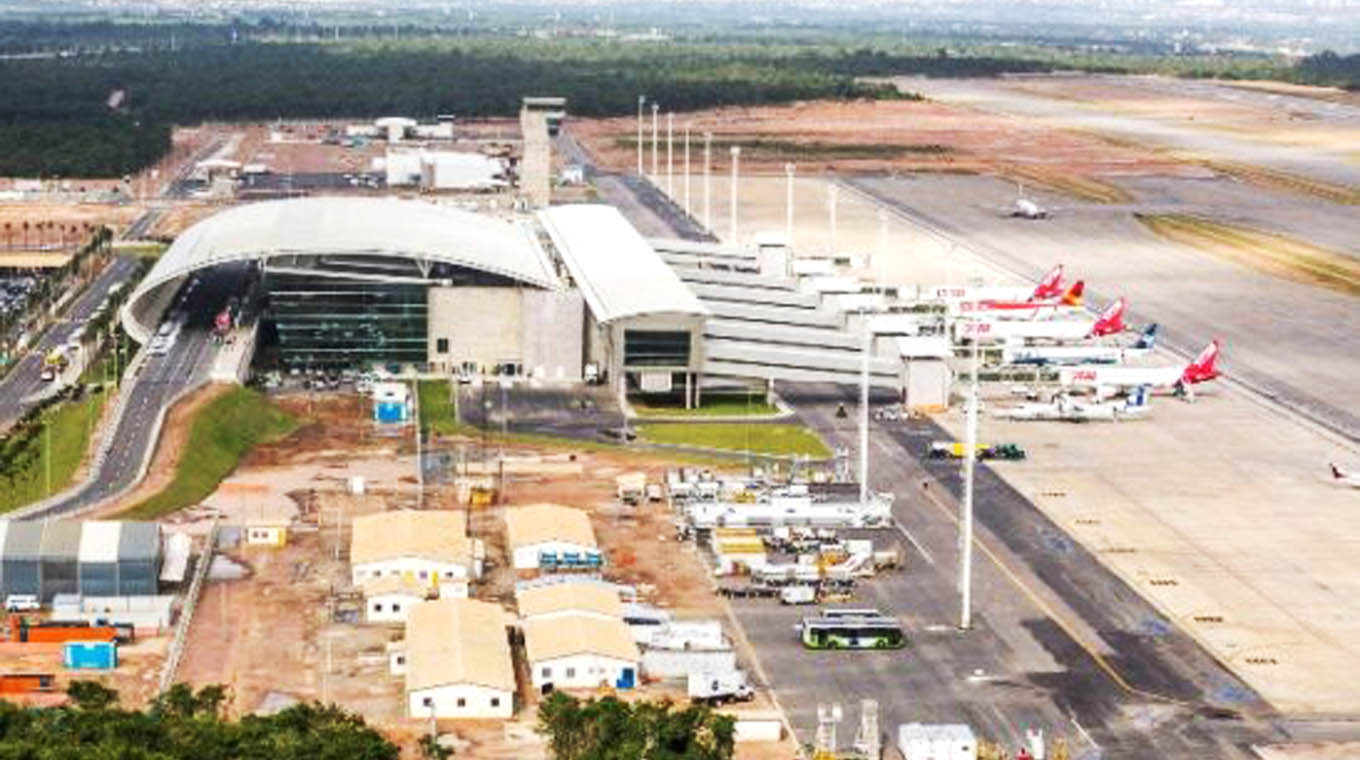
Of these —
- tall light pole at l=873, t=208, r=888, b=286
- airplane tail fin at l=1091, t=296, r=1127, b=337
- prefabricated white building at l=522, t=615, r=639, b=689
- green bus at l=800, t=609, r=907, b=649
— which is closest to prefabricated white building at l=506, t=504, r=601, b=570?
prefabricated white building at l=522, t=615, r=639, b=689

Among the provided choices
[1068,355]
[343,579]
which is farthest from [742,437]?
[343,579]

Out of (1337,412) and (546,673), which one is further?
(1337,412)

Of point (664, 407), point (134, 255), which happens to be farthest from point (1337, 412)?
point (134, 255)

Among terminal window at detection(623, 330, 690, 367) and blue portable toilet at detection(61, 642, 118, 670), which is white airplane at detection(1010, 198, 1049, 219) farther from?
blue portable toilet at detection(61, 642, 118, 670)

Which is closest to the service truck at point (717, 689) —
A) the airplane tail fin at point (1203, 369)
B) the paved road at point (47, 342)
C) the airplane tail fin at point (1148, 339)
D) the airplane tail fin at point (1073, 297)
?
the paved road at point (47, 342)

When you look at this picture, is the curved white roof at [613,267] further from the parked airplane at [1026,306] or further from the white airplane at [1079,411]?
the parked airplane at [1026,306]

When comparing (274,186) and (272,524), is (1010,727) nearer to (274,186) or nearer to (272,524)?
(272,524)
